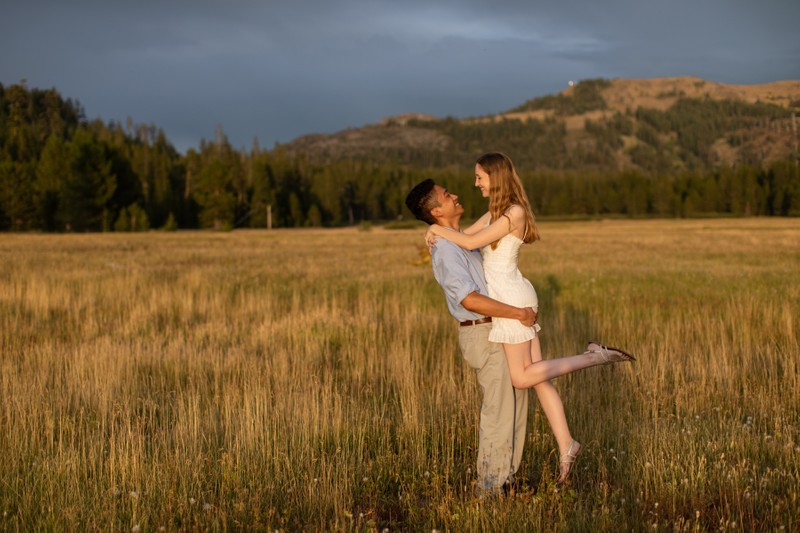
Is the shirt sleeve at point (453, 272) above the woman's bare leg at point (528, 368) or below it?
above

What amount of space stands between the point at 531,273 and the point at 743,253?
14.6 meters

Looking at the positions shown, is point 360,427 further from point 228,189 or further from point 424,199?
point 228,189

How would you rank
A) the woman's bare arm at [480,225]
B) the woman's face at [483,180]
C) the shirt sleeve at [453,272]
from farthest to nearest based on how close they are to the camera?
1. the woman's bare arm at [480,225]
2. the woman's face at [483,180]
3. the shirt sleeve at [453,272]

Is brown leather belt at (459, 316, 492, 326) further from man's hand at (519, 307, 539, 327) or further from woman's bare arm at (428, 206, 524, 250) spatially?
woman's bare arm at (428, 206, 524, 250)

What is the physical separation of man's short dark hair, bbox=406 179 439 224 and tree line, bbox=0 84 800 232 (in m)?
79.6

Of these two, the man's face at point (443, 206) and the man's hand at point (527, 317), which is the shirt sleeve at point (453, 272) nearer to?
the man's face at point (443, 206)

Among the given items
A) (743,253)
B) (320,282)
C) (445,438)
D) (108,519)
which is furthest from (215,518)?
(743,253)

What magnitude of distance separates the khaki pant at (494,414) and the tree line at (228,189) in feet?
263

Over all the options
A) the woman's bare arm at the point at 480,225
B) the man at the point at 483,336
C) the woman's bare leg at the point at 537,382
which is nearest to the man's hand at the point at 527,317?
the man at the point at 483,336

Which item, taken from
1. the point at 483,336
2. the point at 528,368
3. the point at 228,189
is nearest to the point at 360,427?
the point at 483,336

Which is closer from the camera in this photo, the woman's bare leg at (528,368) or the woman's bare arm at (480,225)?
the woman's bare leg at (528,368)

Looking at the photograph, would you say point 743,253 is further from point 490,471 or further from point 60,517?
point 60,517

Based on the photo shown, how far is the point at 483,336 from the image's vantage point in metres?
4.91

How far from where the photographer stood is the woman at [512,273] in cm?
482
